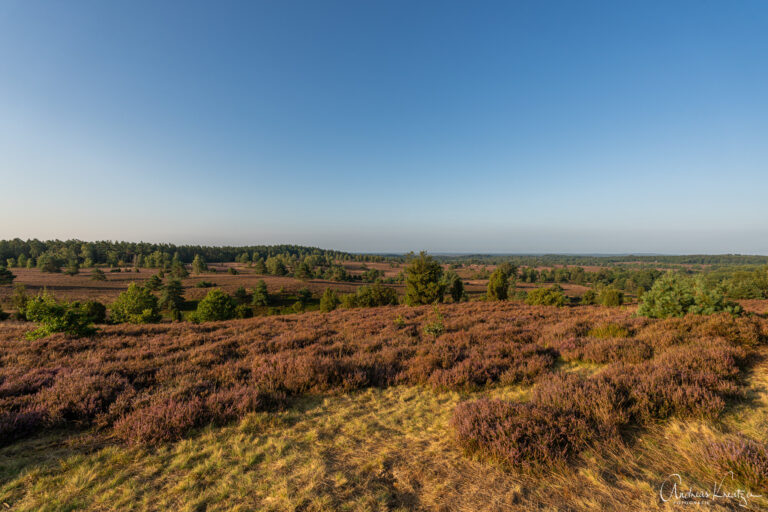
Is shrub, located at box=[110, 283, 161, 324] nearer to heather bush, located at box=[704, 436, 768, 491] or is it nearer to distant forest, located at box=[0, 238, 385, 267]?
heather bush, located at box=[704, 436, 768, 491]

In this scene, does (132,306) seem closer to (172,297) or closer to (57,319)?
(172,297)

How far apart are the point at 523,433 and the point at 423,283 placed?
2755cm

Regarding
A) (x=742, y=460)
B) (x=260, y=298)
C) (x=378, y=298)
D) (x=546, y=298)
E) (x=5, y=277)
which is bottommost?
(x=260, y=298)

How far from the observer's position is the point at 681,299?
417 inches

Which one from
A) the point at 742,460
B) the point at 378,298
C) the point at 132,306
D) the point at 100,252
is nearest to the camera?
the point at 742,460

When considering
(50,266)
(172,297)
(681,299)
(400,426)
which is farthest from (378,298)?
(50,266)

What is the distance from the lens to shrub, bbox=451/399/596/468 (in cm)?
335

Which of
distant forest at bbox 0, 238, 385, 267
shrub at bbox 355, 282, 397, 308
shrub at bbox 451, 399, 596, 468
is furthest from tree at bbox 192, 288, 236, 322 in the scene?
distant forest at bbox 0, 238, 385, 267

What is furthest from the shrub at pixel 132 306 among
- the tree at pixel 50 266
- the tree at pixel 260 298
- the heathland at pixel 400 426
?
the tree at pixel 50 266

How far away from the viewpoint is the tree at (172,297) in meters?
46.1

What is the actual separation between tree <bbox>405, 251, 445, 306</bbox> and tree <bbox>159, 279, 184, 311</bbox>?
135 ft

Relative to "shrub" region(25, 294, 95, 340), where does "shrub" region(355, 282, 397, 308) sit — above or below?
below

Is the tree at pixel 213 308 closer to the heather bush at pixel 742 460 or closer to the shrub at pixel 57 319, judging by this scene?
the shrub at pixel 57 319

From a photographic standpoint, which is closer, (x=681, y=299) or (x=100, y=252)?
(x=681, y=299)
